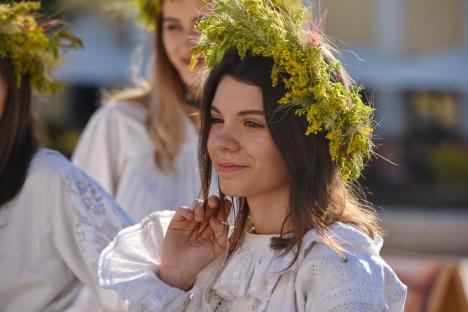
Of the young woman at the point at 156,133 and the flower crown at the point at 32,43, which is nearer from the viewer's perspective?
the flower crown at the point at 32,43

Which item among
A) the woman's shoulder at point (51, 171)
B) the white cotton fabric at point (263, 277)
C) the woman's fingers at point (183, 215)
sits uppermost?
the woman's shoulder at point (51, 171)

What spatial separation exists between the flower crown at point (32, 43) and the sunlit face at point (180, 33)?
2.54ft

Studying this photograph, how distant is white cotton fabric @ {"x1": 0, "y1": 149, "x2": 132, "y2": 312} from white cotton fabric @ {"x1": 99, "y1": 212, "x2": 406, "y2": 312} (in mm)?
337

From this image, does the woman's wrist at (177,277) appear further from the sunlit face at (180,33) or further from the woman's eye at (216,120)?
the sunlit face at (180,33)

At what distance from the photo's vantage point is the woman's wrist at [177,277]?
326 cm

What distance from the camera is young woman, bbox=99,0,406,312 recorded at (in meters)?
2.83

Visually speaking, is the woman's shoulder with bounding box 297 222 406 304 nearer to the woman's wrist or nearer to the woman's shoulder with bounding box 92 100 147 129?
the woman's wrist

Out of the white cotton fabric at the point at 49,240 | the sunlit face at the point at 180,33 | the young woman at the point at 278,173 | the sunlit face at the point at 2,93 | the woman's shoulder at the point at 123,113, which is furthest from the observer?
the woman's shoulder at the point at 123,113

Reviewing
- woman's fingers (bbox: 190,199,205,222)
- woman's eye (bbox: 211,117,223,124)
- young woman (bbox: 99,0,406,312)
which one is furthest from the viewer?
woman's fingers (bbox: 190,199,205,222)

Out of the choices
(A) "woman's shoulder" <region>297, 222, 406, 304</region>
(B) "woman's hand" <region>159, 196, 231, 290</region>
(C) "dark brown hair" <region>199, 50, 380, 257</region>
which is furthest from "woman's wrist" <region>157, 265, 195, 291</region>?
(A) "woman's shoulder" <region>297, 222, 406, 304</region>

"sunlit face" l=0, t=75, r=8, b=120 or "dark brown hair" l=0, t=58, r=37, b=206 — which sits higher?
"sunlit face" l=0, t=75, r=8, b=120

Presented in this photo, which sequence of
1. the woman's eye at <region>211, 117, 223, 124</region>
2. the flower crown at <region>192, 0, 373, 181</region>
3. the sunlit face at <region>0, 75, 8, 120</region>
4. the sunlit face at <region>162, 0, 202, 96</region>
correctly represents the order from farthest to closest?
the sunlit face at <region>162, 0, 202, 96</region> → the sunlit face at <region>0, 75, 8, 120</region> → the woman's eye at <region>211, 117, 223, 124</region> → the flower crown at <region>192, 0, 373, 181</region>

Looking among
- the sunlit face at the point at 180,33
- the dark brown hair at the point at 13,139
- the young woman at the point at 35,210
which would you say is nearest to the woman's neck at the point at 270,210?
the young woman at the point at 35,210

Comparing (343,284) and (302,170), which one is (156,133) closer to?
(302,170)
